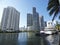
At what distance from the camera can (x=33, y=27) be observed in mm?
64812

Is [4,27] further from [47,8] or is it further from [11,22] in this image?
[47,8]

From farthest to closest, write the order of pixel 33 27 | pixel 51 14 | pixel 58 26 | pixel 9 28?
pixel 9 28 → pixel 33 27 → pixel 58 26 → pixel 51 14

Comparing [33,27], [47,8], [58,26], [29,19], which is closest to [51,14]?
[47,8]

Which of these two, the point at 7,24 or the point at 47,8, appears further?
the point at 7,24

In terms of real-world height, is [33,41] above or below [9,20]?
below

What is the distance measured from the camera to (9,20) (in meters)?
74.9

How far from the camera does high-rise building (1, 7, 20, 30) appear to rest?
74.6 m

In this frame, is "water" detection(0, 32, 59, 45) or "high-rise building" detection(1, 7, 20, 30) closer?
"water" detection(0, 32, 59, 45)

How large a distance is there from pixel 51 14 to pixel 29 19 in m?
64.5

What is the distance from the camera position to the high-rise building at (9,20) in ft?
245

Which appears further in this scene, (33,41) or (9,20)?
(9,20)

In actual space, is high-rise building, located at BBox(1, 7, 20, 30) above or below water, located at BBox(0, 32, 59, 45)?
above

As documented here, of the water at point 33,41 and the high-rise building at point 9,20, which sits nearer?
the water at point 33,41

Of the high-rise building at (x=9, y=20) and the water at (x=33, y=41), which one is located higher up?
the high-rise building at (x=9, y=20)
